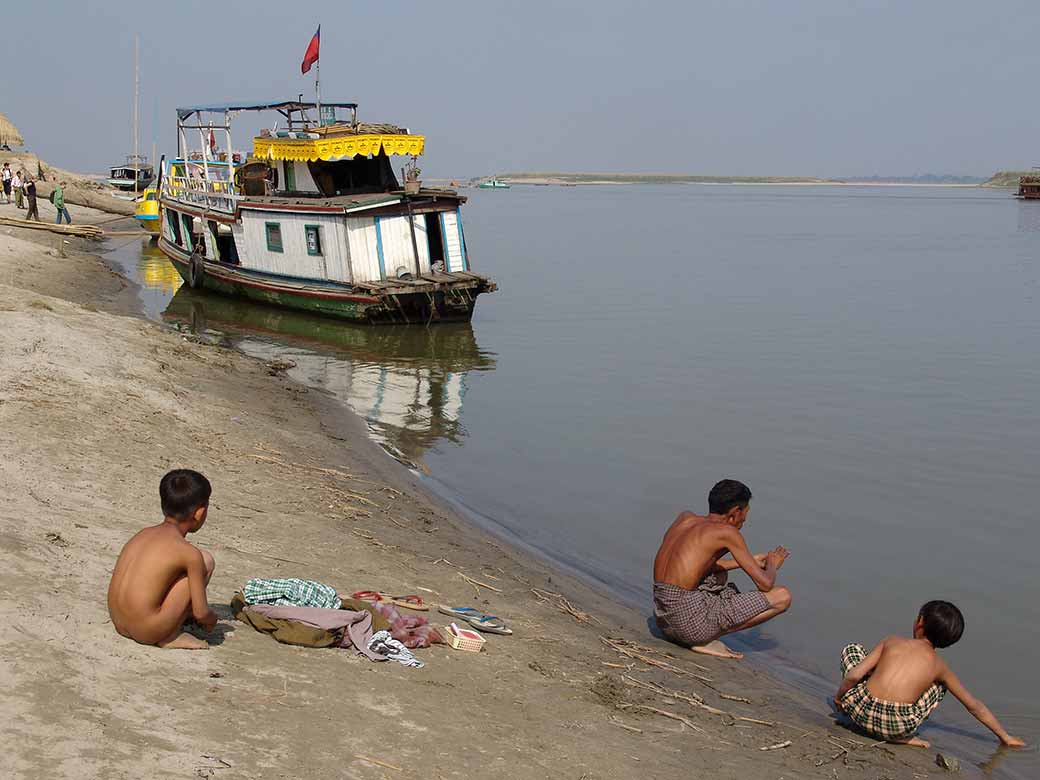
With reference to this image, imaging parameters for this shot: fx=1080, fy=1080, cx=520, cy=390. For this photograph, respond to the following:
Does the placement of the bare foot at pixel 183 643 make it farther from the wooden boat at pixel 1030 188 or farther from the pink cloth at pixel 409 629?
the wooden boat at pixel 1030 188

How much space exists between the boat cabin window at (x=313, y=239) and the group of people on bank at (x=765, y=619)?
1787 centimetres

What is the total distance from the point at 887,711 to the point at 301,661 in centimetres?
363

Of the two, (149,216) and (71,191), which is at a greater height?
(71,191)

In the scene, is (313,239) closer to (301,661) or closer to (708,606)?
(708,606)

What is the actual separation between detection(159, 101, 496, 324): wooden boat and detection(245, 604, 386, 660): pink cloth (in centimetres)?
1725

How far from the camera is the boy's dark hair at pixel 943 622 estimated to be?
6.42 m

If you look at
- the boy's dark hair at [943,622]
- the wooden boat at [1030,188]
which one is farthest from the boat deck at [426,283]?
the wooden boat at [1030,188]

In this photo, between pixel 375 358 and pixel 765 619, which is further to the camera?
pixel 375 358

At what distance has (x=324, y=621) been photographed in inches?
255

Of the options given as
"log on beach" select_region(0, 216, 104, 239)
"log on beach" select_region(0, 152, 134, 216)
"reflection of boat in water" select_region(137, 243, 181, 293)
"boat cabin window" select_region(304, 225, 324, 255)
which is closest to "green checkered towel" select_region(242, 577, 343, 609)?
"boat cabin window" select_region(304, 225, 324, 255)

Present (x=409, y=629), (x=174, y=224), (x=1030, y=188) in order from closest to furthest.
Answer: (x=409, y=629) < (x=174, y=224) < (x=1030, y=188)

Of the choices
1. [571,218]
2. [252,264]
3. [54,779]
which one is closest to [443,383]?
[252,264]

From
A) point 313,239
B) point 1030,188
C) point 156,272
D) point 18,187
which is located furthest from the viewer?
point 1030,188

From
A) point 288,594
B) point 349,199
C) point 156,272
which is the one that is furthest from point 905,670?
point 156,272
